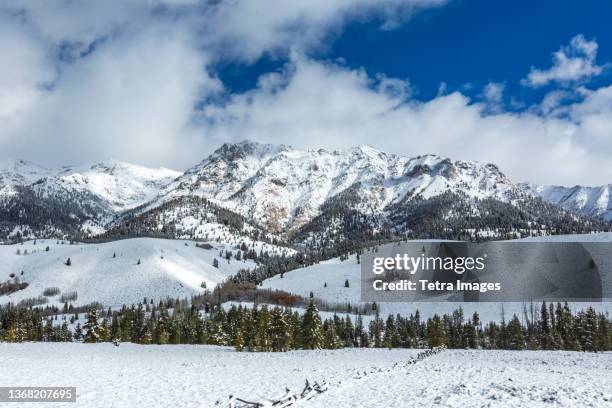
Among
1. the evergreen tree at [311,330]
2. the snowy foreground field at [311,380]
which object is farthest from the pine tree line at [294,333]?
the snowy foreground field at [311,380]

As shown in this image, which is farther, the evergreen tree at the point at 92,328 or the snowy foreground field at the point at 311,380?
the evergreen tree at the point at 92,328

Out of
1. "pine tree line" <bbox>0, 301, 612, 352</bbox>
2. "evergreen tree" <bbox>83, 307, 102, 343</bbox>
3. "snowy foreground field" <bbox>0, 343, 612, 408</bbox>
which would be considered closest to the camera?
"snowy foreground field" <bbox>0, 343, 612, 408</bbox>

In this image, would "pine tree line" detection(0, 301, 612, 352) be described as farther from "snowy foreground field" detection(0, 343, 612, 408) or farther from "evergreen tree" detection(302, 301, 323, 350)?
"snowy foreground field" detection(0, 343, 612, 408)

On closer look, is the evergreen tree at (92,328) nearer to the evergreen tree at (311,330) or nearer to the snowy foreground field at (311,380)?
the evergreen tree at (311,330)

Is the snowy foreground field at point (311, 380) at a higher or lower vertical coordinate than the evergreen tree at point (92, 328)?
higher

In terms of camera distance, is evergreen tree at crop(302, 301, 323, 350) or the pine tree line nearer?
evergreen tree at crop(302, 301, 323, 350)

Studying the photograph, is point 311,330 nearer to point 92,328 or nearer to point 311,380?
point 311,380

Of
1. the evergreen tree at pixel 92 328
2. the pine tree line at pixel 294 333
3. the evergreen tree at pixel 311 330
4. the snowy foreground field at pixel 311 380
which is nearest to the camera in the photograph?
the snowy foreground field at pixel 311 380

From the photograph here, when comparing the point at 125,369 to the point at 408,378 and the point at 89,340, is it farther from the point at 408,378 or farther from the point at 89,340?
the point at 89,340


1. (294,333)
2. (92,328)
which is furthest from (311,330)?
(92,328)

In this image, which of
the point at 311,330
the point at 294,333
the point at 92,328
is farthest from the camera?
the point at 92,328

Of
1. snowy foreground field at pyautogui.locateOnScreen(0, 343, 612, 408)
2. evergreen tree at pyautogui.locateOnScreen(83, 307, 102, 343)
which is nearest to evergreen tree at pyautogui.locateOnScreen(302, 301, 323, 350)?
snowy foreground field at pyautogui.locateOnScreen(0, 343, 612, 408)

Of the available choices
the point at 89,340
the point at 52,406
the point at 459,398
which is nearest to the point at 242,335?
the point at 89,340

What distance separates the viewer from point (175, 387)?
29.6 metres
